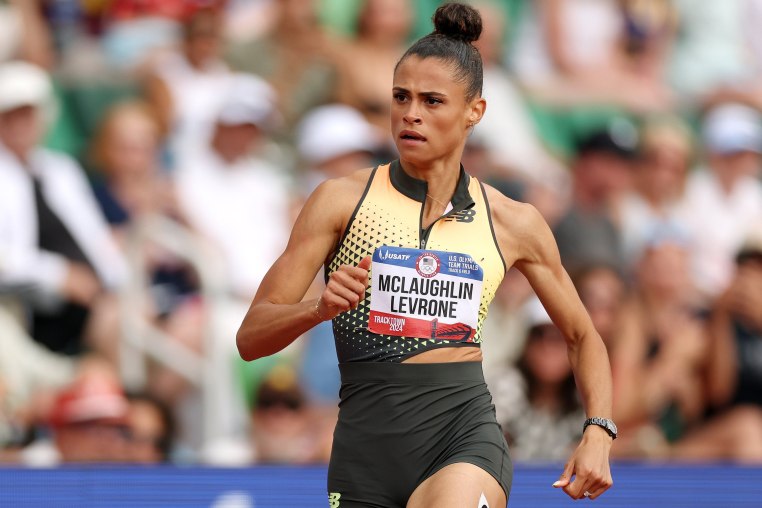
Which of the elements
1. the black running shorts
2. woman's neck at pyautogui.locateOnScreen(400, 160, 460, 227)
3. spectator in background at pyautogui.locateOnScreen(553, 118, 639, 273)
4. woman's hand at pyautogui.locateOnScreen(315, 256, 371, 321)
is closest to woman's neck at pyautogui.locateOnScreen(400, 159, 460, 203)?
woman's neck at pyautogui.locateOnScreen(400, 160, 460, 227)

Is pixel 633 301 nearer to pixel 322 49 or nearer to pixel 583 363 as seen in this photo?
pixel 322 49

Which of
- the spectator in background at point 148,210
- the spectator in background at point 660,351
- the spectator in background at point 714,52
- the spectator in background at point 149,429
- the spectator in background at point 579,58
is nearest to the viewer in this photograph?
the spectator in background at point 149,429

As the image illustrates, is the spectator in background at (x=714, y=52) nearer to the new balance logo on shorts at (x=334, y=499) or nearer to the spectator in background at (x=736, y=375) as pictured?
the spectator in background at (x=736, y=375)

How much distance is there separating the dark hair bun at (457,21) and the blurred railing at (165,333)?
4.04 meters

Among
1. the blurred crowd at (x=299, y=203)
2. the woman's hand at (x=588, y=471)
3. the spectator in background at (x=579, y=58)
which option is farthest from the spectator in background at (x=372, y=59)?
the woman's hand at (x=588, y=471)

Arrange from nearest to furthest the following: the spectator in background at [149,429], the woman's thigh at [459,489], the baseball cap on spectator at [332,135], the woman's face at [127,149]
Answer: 1. the woman's thigh at [459,489]
2. the spectator in background at [149,429]
3. the woman's face at [127,149]
4. the baseball cap on spectator at [332,135]

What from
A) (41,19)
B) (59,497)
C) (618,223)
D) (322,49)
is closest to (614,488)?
(59,497)

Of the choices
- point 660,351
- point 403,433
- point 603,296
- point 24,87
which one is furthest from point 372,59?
point 403,433

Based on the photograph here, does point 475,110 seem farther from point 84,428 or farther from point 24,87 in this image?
point 24,87

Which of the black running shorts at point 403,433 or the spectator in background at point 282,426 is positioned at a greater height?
the black running shorts at point 403,433

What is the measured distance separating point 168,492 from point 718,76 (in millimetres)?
6145

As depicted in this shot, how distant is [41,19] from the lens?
8.29 metres

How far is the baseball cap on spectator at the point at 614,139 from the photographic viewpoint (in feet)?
30.1

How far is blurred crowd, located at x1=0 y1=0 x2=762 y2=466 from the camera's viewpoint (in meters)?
7.61
